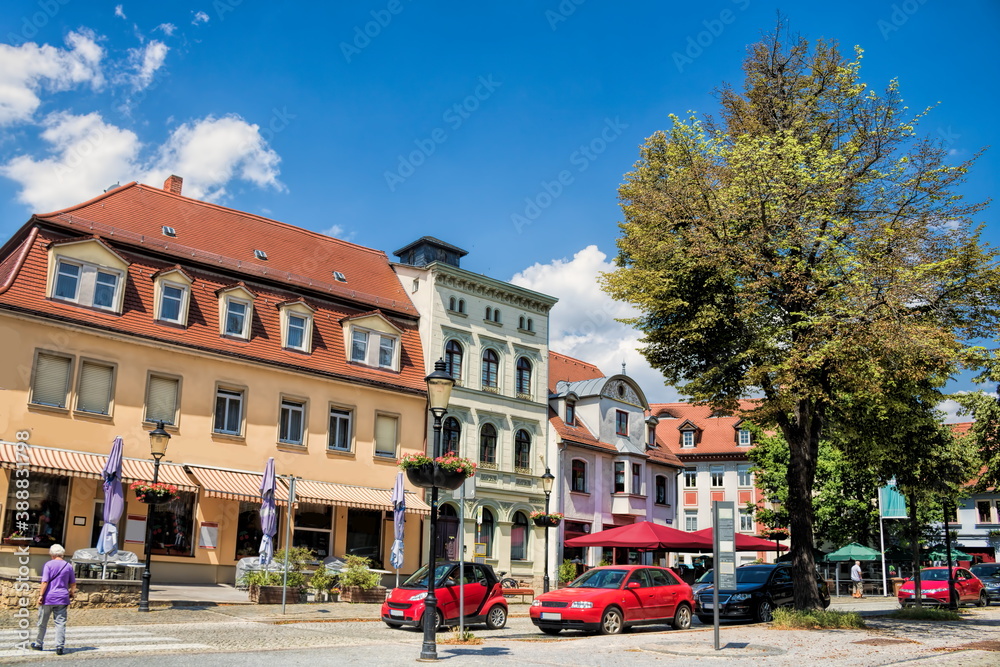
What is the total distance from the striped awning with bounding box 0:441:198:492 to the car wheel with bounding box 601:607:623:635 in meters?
14.0

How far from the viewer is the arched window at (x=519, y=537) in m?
38.5

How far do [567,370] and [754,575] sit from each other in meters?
23.9

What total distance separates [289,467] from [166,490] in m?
8.25

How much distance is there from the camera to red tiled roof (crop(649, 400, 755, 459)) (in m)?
63.8

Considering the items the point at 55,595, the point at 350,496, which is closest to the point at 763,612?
the point at 350,496

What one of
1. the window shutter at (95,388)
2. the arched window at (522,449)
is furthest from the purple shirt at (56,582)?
the arched window at (522,449)

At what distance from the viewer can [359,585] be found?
85.7 ft

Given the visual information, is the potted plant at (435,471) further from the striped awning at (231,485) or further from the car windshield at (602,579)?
the striped awning at (231,485)

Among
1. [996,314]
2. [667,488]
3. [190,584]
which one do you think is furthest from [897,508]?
[190,584]

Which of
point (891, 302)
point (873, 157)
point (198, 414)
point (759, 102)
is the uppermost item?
point (759, 102)

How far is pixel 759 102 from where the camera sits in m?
24.0

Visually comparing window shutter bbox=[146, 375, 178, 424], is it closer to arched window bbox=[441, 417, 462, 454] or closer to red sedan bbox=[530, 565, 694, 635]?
arched window bbox=[441, 417, 462, 454]

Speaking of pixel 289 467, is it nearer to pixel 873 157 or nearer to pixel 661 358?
pixel 661 358

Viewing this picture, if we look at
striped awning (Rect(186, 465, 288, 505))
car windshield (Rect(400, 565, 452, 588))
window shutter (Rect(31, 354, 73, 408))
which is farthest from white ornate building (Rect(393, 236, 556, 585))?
window shutter (Rect(31, 354, 73, 408))
